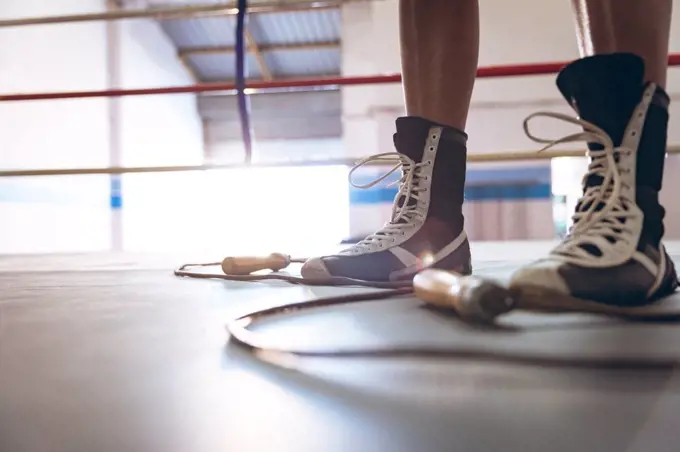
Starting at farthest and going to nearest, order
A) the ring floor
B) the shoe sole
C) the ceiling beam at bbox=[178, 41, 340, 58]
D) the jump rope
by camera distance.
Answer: the ceiling beam at bbox=[178, 41, 340, 58] → the shoe sole → the jump rope → the ring floor

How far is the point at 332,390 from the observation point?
308 mm

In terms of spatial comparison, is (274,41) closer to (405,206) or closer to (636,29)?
(405,206)

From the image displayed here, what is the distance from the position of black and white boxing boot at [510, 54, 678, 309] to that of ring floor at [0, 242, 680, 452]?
0.15 ft

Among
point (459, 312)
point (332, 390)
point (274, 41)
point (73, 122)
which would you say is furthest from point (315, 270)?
point (274, 41)

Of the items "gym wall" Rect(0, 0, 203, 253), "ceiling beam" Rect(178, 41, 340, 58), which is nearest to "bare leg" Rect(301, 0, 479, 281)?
"gym wall" Rect(0, 0, 203, 253)

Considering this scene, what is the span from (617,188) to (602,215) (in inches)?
1.1

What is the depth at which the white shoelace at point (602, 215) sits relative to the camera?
49 centimetres

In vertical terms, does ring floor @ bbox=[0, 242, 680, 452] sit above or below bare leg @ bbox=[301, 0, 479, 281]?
below

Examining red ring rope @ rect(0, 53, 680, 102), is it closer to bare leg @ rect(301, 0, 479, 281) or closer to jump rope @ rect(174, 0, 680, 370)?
bare leg @ rect(301, 0, 479, 281)

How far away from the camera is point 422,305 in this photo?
564 millimetres

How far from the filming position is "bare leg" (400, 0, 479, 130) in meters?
0.69

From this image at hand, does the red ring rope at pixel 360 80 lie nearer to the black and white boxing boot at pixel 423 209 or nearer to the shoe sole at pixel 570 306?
the black and white boxing boot at pixel 423 209

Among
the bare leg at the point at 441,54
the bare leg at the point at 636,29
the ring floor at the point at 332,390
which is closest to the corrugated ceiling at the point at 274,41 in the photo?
the bare leg at the point at 441,54

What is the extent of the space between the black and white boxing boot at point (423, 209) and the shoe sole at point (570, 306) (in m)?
0.22
